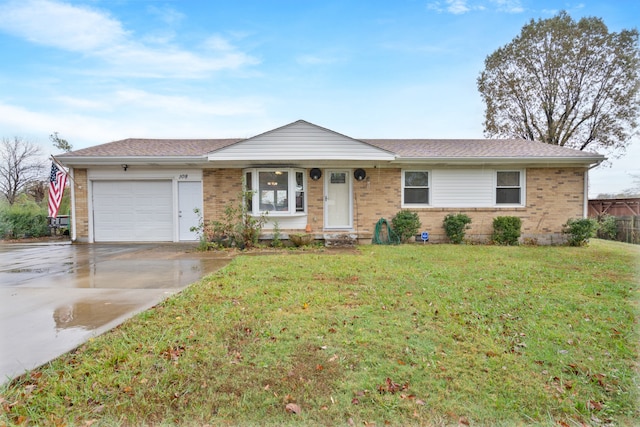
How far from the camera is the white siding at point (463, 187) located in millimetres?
11070

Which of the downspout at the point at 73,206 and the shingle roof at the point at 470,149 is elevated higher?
the shingle roof at the point at 470,149

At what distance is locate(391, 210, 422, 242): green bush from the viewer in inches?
415

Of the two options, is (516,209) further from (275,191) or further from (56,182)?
(56,182)

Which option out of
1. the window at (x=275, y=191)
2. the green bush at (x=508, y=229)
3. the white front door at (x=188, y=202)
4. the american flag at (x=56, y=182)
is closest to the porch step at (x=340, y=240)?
the window at (x=275, y=191)

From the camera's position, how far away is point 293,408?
86.6 inches

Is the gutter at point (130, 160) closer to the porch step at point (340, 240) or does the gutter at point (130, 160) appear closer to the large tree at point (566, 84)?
the porch step at point (340, 240)

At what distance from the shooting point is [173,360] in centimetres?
280

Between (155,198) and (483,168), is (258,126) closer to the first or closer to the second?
(155,198)

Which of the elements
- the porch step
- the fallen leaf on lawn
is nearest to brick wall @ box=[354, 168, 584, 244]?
the porch step

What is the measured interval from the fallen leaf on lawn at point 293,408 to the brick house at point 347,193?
845cm

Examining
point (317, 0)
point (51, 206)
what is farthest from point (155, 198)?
point (317, 0)

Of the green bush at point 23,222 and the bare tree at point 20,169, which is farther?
the bare tree at point 20,169

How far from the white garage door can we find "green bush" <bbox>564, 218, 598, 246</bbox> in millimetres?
13292

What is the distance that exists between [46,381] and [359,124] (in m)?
18.9
